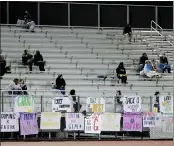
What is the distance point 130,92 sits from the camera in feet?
80.5

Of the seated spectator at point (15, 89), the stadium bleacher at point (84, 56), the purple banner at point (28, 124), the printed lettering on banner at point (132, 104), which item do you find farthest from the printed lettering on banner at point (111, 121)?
the stadium bleacher at point (84, 56)

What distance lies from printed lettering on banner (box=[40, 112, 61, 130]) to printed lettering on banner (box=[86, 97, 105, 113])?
1.22 metres

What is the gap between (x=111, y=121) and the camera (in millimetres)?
19625

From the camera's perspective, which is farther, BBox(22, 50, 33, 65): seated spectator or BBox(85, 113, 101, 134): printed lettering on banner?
BBox(22, 50, 33, 65): seated spectator

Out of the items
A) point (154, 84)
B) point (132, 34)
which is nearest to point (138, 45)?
point (132, 34)

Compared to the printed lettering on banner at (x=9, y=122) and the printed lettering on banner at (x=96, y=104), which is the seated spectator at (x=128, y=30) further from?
the printed lettering on banner at (x=9, y=122)

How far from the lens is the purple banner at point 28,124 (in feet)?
62.5

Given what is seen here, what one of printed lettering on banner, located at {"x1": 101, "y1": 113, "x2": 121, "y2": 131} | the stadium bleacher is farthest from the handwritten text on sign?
the stadium bleacher

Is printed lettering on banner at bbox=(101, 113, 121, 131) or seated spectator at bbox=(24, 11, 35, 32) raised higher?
seated spectator at bbox=(24, 11, 35, 32)

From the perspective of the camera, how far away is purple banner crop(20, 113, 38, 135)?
62.5 feet

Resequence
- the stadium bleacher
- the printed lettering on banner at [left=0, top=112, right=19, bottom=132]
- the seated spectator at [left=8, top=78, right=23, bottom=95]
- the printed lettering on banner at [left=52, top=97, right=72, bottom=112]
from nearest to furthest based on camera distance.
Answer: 1. the printed lettering on banner at [left=0, top=112, right=19, bottom=132]
2. the printed lettering on banner at [left=52, top=97, right=72, bottom=112]
3. the seated spectator at [left=8, top=78, right=23, bottom=95]
4. the stadium bleacher

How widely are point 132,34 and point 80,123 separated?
14.5 m

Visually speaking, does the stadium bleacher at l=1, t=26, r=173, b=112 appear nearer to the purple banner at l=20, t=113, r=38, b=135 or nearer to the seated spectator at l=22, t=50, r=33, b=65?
the seated spectator at l=22, t=50, r=33, b=65

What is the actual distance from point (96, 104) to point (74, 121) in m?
1.04
